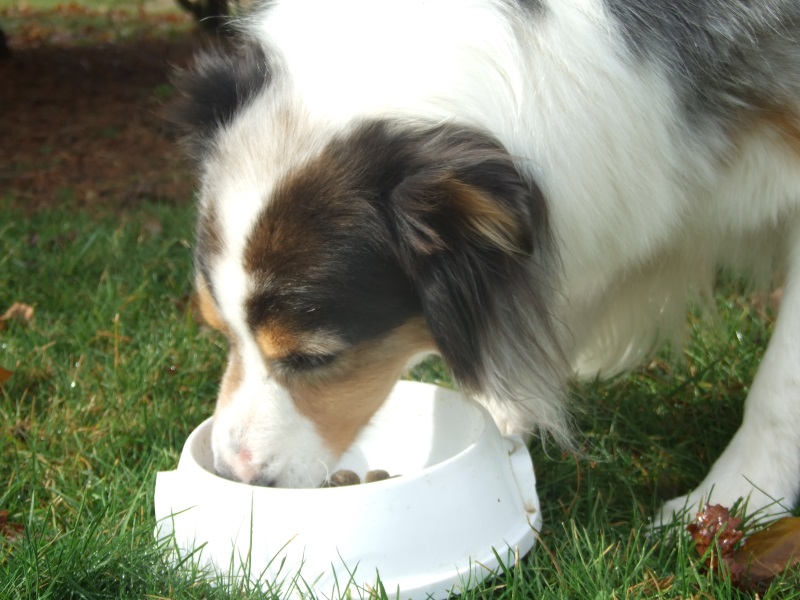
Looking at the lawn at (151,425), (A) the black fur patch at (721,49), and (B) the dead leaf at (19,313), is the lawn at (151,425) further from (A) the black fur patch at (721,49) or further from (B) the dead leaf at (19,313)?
(A) the black fur patch at (721,49)

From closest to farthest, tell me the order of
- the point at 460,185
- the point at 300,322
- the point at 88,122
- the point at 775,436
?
the point at 460,185 < the point at 300,322 < the point at 775,436 < the point at 88,122

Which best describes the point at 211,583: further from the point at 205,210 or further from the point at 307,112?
the point at 307,112

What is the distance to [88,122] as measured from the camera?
713 cm

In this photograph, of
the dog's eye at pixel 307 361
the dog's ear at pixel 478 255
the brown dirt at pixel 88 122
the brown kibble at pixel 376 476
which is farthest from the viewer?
the brown dirt at pixel 88 122

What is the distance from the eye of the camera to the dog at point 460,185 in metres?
2.23

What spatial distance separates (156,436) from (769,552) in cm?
181

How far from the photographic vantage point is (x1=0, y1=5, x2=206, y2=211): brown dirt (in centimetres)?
578

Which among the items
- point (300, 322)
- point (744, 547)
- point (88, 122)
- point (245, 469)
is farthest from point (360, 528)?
point (88, 122)

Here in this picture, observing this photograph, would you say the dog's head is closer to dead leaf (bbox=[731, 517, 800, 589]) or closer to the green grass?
the green grass

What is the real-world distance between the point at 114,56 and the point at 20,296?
233 inches

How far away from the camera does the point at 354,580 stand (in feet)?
7.10

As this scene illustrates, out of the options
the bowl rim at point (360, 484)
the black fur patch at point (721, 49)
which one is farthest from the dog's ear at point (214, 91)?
the black fur patch at point (721, 49)

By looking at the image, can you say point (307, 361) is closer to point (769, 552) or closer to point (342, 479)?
point (342, 479)

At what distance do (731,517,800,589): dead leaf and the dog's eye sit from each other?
41.9 inches
